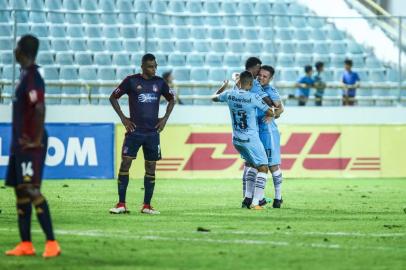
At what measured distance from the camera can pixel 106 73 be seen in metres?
29.2

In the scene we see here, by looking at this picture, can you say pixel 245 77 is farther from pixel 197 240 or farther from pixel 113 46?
pixel 113 46

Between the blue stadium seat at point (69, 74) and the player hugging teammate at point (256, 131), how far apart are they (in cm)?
1153

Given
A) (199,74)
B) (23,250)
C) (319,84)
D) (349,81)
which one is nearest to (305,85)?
(319,84)

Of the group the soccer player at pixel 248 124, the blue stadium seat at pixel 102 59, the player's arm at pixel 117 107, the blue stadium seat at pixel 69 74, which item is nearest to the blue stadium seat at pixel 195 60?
the blue stadium seat at pixel 102 59

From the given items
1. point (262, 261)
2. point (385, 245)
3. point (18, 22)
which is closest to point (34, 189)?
point (262, 261)

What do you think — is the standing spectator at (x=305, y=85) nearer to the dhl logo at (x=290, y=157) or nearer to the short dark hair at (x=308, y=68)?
the short dark hair at (x=308, y=68)

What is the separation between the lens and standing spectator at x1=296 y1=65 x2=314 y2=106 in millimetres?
29250

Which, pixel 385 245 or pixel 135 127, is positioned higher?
pixel 135 127

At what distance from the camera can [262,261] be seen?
10.5 meters

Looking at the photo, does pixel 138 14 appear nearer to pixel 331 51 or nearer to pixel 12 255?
pixel 331 51

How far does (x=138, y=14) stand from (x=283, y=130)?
14.9 feet

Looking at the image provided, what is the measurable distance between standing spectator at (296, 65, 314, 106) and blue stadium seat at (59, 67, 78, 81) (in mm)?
5359

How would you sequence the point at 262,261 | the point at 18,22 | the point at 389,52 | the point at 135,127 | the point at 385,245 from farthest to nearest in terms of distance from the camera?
the point at 389,52, the point at 18,22, the point at 135,127, the point at 385,245, the point at 262,261

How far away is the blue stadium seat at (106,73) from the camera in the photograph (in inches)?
1149
